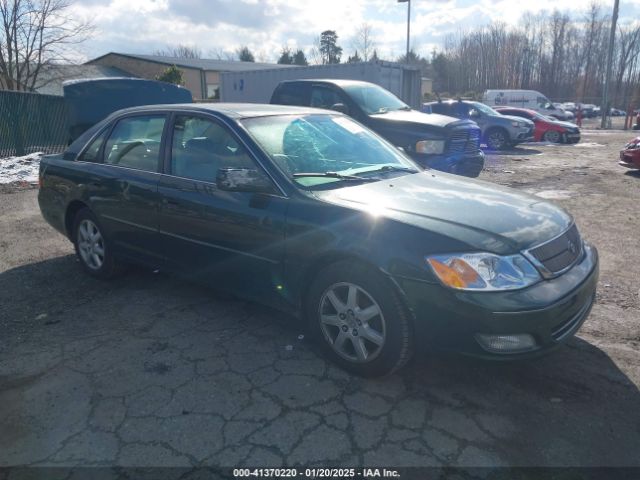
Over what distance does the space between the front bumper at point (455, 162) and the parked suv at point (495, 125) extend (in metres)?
8.72

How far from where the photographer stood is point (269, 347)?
3516mm

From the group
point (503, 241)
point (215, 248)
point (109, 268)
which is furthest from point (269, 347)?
point (109, 268)

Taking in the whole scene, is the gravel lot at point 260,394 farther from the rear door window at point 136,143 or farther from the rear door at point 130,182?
the rear door window at point 136,143

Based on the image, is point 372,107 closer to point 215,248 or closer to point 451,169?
point 451,169

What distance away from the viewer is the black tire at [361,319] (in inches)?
111

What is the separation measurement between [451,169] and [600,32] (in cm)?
7589

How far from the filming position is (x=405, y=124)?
26.3ft

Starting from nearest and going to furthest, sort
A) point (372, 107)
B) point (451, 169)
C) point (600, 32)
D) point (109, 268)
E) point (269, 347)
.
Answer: point (269, 347) < point (109, 268) < point (451, 169) < point (372, 107) < point (600, 32)

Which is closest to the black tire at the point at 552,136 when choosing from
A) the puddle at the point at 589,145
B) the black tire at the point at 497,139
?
the puddle at the point at 589,145

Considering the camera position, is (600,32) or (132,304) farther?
(600,32)

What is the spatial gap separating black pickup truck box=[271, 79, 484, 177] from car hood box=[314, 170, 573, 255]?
11.5 ft

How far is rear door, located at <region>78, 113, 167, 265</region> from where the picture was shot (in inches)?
161

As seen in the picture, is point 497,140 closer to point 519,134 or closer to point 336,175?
point 519,134

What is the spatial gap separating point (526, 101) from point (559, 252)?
37.4m
